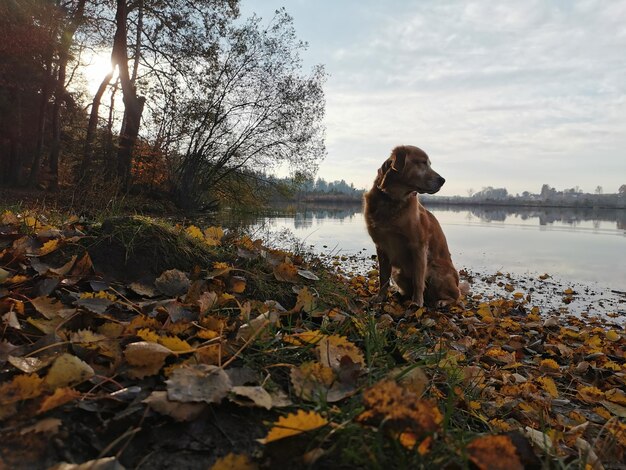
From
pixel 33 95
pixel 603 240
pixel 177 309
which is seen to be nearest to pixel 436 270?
pixel 177 309

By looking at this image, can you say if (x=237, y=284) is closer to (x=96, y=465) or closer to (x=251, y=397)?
(x=251, y=397)

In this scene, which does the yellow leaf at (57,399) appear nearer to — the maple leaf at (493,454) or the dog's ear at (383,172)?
the maple leaf at (493,454)

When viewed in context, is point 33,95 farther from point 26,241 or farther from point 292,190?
point 26,241

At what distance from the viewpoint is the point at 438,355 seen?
219 cm

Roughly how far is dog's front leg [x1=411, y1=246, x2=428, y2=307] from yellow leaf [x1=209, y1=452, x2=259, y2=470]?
4.65m

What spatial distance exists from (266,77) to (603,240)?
17.2m

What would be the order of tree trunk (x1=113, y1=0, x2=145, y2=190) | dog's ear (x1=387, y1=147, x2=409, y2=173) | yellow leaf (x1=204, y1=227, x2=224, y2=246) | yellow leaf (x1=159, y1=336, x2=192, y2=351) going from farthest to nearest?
tree trunk (x1=113, y1=0, x2=145, y2=190) < dog's ear (x1=387, y1=147, x2=409, y2=173) < yellow leaf (x1=204, y1=227, x2=224, y2=246) < yellow leaf (x1=159, y1=336, x2=192, y2=351)

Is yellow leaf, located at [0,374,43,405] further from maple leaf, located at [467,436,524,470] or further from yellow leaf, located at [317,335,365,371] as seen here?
maple leaf, located at [467,436,524,470]

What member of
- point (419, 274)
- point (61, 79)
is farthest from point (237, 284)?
point (61, 79)

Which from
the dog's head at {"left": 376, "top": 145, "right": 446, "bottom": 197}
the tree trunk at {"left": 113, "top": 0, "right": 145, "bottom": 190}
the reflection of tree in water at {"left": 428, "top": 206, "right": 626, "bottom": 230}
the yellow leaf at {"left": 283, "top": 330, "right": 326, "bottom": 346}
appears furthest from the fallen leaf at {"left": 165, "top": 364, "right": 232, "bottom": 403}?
the reflection of tree in water at {"left": 428, "top": 206, "right": 626, "bottom": 230}

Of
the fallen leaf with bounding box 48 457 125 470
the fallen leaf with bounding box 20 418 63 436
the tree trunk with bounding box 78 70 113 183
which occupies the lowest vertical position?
the fallen leaf with bounding box 48 457 125 470

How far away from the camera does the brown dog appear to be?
526cm

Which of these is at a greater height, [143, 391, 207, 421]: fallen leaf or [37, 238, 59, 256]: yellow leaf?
[37, 238, 59, 256]: yellow leaf

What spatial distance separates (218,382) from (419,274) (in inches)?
178
